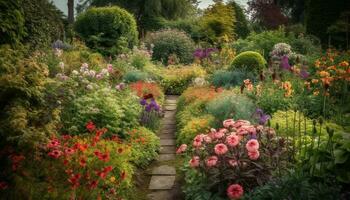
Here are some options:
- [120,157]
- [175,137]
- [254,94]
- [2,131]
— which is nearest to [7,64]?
[2,131]

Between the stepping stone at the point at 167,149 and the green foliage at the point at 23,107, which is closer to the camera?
the green foliage at the point at 23,107

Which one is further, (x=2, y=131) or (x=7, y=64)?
(x=7, y=64)

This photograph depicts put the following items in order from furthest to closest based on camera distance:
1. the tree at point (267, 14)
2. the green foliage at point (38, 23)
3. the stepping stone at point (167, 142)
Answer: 1. the tree at point (267, 14)
2. the green foliage at point (38, 23)
3. the stepping stone at point (167, 142)

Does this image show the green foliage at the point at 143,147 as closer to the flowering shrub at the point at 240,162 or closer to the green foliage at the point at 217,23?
the flowering shrub at the point at 240,162

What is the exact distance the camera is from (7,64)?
4.60 metres

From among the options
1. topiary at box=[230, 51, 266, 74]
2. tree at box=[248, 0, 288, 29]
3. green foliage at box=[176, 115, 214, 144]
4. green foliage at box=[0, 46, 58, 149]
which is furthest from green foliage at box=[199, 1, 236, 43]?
green foliage at box=[0, 46, 58, 149]

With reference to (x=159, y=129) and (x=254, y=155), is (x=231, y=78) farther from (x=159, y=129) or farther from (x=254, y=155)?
(x=254, y=155)

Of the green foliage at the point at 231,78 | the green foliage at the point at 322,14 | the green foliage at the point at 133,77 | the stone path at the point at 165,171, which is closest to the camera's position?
the stone path at the point at 165,171

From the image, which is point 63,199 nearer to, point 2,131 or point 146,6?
point 2,131

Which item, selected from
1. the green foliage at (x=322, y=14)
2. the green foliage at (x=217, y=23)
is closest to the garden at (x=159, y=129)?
the green foliage at (x=322, y=14)

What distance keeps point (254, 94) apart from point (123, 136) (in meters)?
2.92

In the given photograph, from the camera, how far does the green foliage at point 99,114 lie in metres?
5.97

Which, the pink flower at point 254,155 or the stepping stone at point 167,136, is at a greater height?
the pink flower at point 254,155

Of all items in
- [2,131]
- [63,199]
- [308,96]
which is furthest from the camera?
[308,96]
